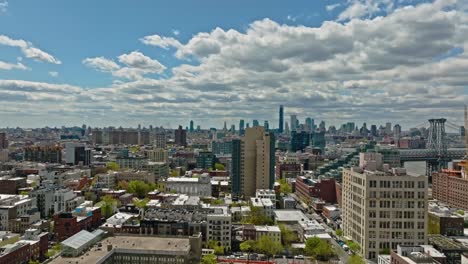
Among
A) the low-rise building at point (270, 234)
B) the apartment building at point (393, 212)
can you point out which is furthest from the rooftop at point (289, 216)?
the apartment building at point (393, 212)

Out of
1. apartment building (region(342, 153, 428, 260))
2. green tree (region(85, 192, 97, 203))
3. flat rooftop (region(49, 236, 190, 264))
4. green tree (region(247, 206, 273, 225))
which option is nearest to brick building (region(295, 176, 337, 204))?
green tree (region(247, 206, 273, 225))

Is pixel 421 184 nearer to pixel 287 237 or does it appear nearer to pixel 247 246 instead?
pixel 287 237

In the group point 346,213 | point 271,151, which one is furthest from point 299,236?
point 271,151

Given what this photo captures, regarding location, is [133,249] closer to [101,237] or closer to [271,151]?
[101,237]

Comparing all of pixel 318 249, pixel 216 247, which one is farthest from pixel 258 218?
pixel 318 249

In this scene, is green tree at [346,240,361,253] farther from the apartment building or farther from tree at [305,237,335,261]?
tree at [305,237,335,261]

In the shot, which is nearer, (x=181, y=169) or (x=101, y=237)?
(x=101, y=237)
